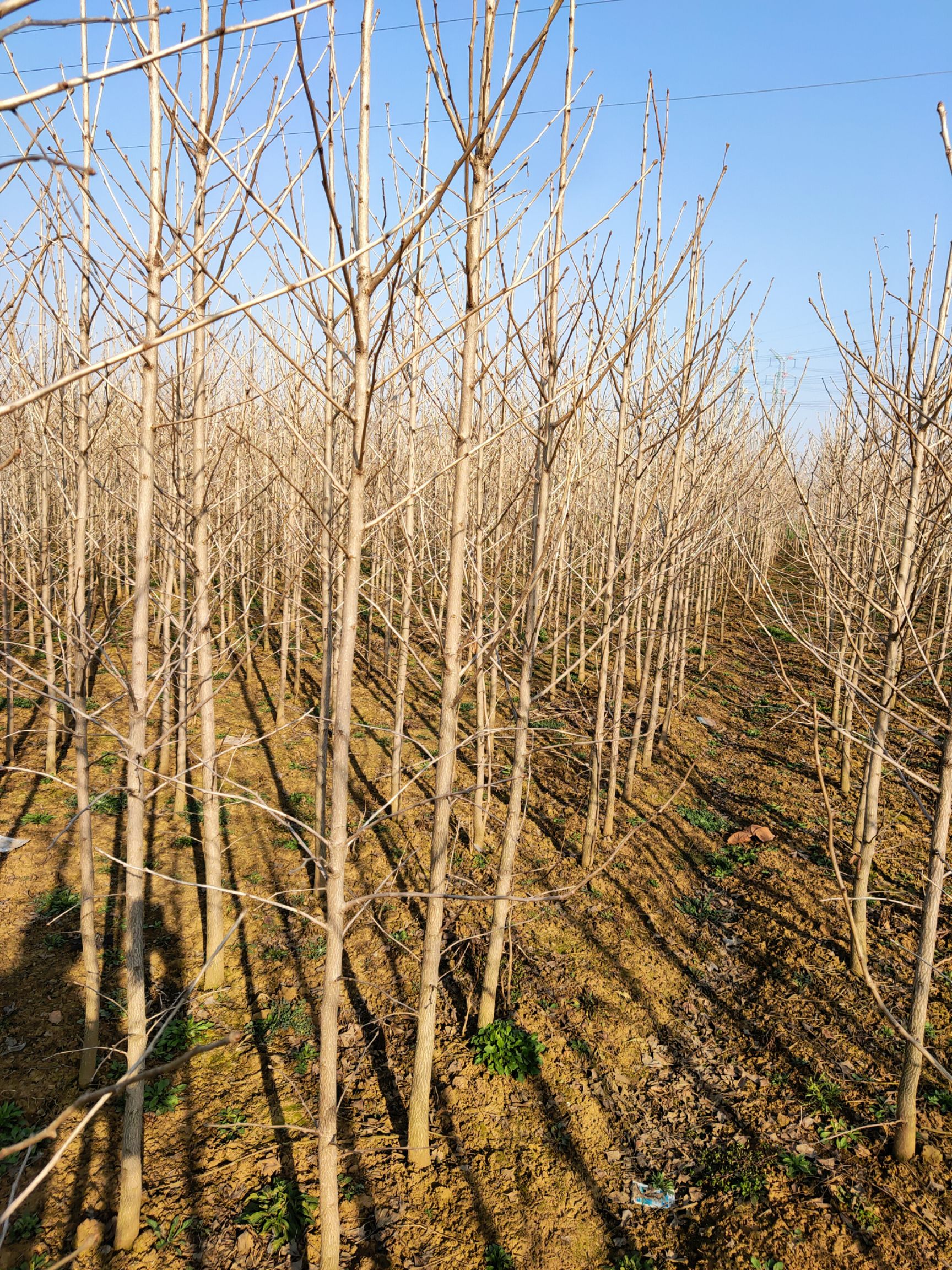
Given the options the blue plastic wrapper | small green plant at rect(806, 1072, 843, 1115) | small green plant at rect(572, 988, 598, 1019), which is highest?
small green plant at rect(572, 988, 598, 1019)

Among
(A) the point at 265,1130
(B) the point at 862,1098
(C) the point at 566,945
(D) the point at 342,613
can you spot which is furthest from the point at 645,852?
(D) the point at 342,613

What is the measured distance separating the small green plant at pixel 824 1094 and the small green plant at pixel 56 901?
186 inches

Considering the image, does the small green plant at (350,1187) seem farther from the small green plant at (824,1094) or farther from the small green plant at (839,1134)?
the small green plant at (824,1094)

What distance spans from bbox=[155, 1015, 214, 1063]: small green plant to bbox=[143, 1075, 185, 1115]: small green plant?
16cm

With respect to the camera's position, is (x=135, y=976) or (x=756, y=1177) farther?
(x=756, y=1177)

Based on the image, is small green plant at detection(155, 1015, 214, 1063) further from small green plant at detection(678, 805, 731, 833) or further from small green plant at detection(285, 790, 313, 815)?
small green plant at detection(678, 805, 731, 833)

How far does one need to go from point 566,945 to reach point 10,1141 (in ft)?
10.7

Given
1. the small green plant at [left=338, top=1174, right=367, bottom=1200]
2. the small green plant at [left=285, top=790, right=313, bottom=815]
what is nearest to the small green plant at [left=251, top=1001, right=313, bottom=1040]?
the small green plant at [left=338, top=1174, right=367, bottom=1200]

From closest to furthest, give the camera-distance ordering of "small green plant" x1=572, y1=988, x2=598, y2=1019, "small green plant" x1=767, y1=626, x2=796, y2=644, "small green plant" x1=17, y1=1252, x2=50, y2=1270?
"small green plant" x1=17, y1=1252, x2=50, y2=1270 < "small green plant" x1=572, y1=988, x2=598, y2=1019 < "small green plant" x1=767, y1=626, x2=796, y2=644

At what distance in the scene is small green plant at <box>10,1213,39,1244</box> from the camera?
9.96 feet

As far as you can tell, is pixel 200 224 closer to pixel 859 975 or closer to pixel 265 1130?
pixel 265 1130

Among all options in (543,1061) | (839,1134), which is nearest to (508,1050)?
(543,1061)

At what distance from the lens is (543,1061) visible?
13.5 feet

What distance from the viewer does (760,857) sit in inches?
249
